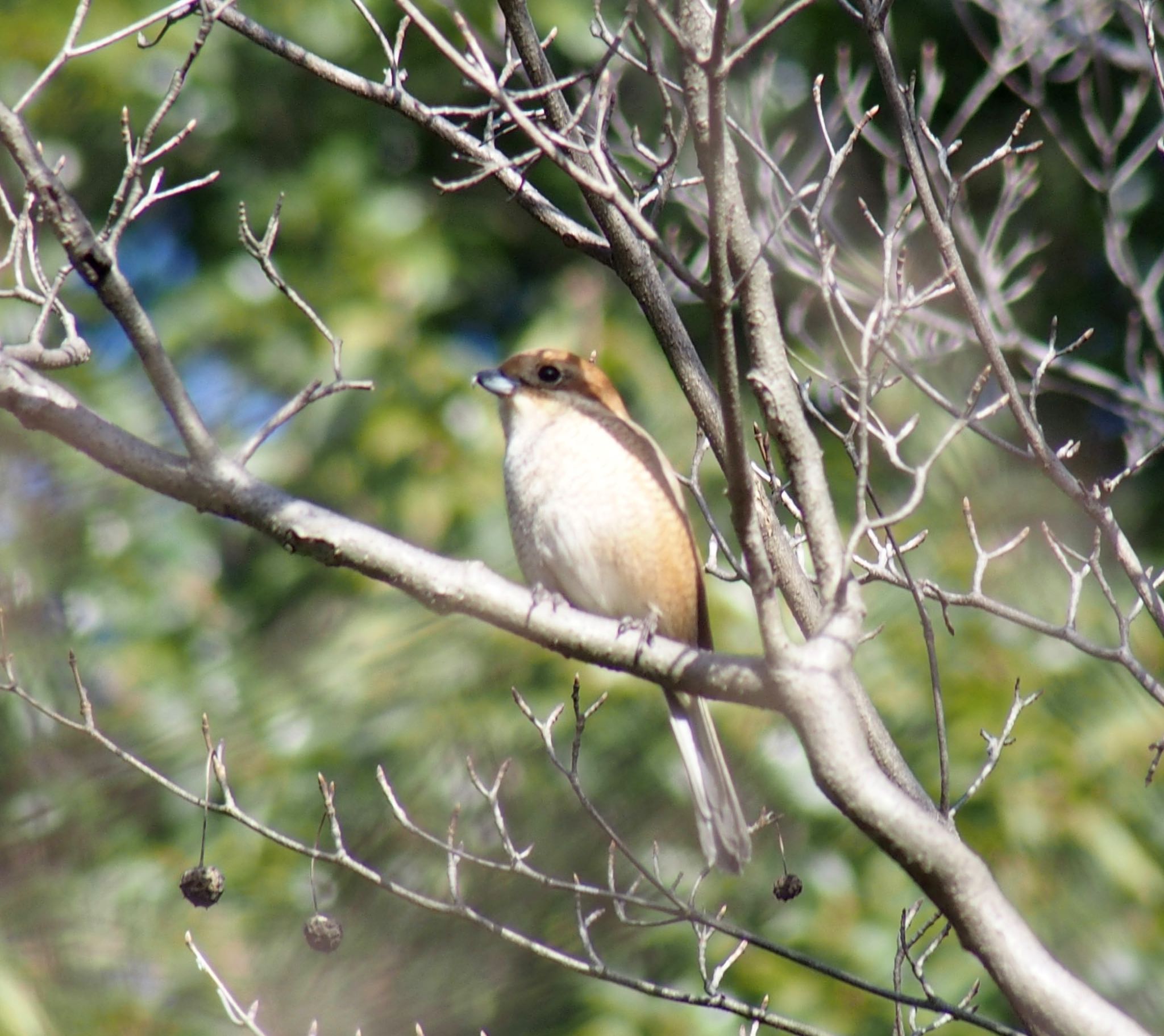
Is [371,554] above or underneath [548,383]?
underneath

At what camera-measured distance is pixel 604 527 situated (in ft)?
12.1

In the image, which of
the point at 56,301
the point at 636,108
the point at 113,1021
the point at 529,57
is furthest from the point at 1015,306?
the point at 113,1021

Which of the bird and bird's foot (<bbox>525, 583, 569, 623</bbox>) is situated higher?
the bird

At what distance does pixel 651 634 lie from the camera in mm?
2521

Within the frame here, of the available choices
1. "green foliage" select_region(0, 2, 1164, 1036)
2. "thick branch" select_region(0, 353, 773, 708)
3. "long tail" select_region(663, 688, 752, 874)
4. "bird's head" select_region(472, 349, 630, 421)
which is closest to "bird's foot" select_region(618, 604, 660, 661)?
"thick branch" select_region(0, 353, 773, 708)

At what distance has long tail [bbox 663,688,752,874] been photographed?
3.27 metres

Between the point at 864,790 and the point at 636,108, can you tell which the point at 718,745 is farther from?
the point at 636,108

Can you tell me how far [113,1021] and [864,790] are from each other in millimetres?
1125

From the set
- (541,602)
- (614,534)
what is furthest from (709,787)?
(541,602)

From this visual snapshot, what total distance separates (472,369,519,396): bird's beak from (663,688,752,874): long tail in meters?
0.94

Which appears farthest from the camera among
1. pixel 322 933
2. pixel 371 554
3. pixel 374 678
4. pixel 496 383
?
pixel 496 383

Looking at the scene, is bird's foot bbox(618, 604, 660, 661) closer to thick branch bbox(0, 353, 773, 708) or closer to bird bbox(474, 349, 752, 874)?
thick branch bbox(0, 353, 773, 708)

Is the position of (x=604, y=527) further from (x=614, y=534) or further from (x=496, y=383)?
(x=496, y=383)

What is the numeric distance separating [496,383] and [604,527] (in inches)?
23.5
